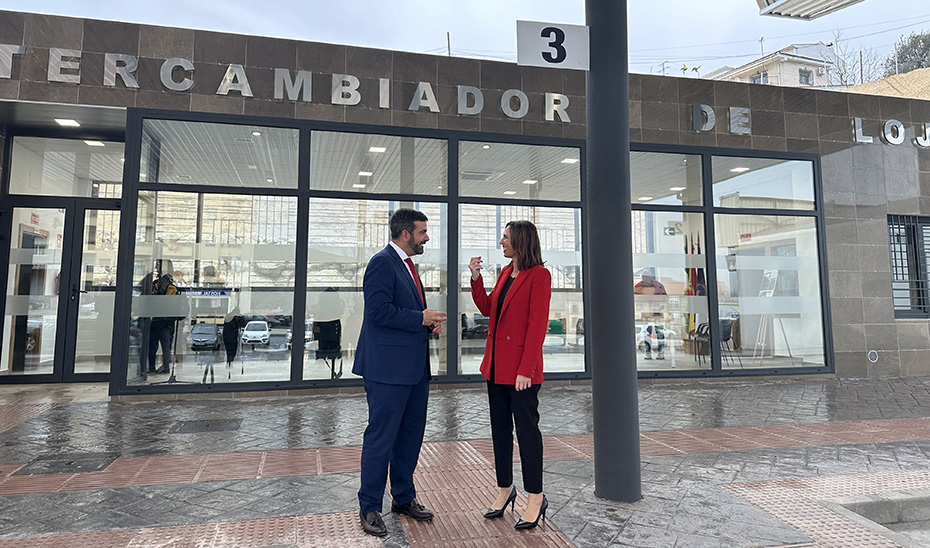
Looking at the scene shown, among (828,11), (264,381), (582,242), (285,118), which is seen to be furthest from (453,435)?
(828,11)

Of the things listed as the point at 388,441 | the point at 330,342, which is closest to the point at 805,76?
the point at 330,342

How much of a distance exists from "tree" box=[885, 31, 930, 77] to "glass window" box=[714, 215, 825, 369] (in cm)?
2083

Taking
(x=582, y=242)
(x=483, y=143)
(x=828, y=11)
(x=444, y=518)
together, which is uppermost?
(x=828, y=11)

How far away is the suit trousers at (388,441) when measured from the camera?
311 cm

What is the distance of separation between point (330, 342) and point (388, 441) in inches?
192

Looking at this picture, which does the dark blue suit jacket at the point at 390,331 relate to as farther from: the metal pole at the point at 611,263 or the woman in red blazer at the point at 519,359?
the metal pole at the point at 611,263

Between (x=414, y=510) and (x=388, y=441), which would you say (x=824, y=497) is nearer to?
(x=414, y=510)

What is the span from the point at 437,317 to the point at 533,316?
0.55 m

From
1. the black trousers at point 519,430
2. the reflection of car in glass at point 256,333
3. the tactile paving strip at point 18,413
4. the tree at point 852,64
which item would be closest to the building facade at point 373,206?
the reflection of car in glass at point 256,333

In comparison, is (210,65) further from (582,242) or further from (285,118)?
(582,242)

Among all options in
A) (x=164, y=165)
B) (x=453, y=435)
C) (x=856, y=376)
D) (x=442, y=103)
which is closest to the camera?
(x=453, y=435)

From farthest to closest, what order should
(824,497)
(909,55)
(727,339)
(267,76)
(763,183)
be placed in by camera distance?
(909,55)
(763,183)
(727,339)
(267,76)
(824,497)

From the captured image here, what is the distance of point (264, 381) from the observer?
7531 millimetres

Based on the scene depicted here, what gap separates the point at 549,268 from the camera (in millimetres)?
8711
